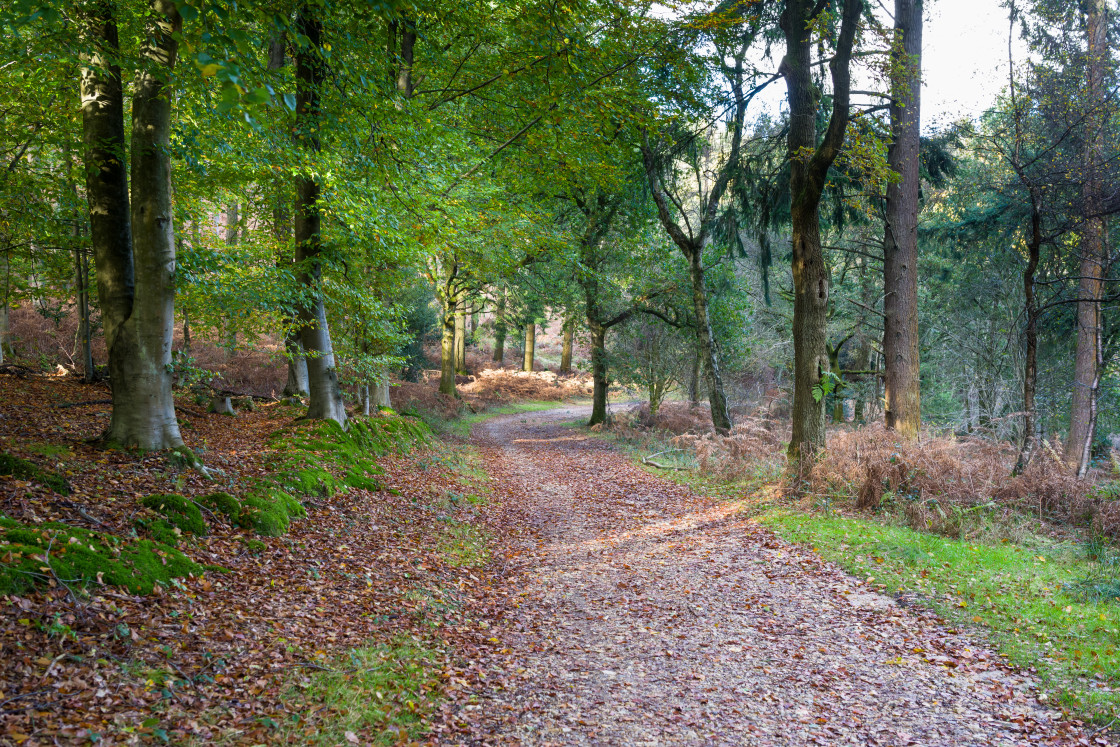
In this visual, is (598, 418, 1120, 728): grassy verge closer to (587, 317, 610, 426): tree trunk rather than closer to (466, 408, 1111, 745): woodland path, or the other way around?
(466, 408, 1111, 745): woodland path

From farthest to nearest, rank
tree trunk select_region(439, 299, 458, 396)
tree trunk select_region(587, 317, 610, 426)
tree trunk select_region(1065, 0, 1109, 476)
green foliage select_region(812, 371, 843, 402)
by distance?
1. tree trunk select_region(439, 299, 458, 396)
2. tree trunk select_region(587, 317, 610, 426)
3. tree trunk select_region(1065, 0, 1109, 476)
4. green foliage select_region(812, 371, 843, 402)

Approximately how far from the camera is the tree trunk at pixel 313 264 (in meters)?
8.16

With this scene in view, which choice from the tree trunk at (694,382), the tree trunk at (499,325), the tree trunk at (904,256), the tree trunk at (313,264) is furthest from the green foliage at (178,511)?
the tree trunk at (499,325)

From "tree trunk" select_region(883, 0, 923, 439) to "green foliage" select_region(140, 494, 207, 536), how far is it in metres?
11.5

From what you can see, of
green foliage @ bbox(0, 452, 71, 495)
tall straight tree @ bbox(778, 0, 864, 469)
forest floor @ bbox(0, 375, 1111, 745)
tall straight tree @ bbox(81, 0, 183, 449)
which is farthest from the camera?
tall straight tree @ bbox(778, 0, 864, 469)

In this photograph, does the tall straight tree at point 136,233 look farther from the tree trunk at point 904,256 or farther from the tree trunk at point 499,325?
the tree trunk at point 499,325

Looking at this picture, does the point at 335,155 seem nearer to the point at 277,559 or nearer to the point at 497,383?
the point at 277,559

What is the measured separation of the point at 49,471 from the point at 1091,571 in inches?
407

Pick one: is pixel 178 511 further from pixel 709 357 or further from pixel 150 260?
pixel 709 357

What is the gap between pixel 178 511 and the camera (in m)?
5.23

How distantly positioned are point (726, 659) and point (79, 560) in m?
4.87

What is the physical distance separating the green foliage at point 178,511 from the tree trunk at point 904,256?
11.5 metres

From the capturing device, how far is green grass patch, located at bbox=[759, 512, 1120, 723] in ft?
13.2

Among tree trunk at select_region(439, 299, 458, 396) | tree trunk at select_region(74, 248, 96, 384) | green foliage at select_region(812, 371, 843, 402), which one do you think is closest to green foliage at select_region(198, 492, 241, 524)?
tree trunk at select_region(74, 248, 96, 384)
